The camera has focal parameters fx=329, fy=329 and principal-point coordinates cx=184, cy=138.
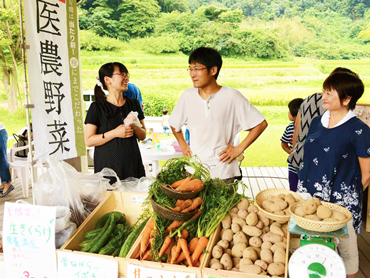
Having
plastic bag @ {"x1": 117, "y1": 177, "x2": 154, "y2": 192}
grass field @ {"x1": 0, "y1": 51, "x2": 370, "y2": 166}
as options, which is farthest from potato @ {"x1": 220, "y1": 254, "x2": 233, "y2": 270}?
grass field @ {"x1": 0, "y1": 51, "x2": 370, "y2": 166}

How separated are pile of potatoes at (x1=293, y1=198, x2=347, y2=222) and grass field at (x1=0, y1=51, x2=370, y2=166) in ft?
27.8

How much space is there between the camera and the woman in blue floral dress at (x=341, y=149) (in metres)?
1.85

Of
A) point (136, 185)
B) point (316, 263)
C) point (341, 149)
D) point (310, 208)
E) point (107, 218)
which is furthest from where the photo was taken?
point (136, 185)

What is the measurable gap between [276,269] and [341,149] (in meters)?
0.98

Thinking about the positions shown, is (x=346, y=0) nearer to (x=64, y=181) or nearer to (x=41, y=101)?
(x=41, y=101)

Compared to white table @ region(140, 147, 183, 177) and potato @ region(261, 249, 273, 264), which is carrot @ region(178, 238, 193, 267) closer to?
potato @ region(261, 249, 273, 264)

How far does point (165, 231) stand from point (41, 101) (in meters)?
1.87

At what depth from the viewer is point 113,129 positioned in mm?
2189

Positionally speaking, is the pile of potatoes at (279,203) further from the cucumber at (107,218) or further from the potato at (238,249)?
the cucumber at (107,218)

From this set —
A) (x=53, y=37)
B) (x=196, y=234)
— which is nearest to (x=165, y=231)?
(x=196, y=234)

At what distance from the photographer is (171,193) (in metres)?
1.36

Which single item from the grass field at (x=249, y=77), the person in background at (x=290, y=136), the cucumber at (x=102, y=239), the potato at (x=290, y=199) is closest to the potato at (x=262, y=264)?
the potato at (x=290, y=199)

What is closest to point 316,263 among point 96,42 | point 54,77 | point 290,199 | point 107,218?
point 290,199

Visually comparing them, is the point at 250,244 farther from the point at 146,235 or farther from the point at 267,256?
the point at 146,235
